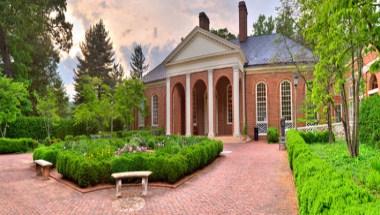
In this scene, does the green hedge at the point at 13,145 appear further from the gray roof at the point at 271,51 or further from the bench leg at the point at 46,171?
the gray roof at the point at 271,51

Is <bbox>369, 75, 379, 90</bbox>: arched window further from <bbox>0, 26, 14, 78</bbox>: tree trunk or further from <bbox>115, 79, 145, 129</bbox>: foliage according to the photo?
<bbox>0, 26, 14, 78</bbox>: tree trunk

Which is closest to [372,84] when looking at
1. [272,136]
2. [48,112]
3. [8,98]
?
[272,136]

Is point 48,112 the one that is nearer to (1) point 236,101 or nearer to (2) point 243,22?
(1) point 236,101

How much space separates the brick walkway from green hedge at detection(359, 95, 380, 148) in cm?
438

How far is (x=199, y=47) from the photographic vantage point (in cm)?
2619

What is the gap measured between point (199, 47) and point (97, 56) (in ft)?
112

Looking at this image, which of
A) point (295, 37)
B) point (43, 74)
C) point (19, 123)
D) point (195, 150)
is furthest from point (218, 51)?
point (43, 74)

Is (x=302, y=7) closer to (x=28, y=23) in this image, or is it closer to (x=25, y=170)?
(x=25, y=170)

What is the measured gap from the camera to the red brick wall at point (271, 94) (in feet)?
85.0

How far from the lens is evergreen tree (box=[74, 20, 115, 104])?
55250mm

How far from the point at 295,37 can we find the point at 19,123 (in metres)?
21.2

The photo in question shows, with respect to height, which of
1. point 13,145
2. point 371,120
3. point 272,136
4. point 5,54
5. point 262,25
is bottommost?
point 13,145

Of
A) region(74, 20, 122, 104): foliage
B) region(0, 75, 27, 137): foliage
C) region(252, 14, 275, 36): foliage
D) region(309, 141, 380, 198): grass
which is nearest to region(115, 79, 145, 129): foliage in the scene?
region(0, 75, 27, 137): foliage

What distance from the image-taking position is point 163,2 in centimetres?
1648
